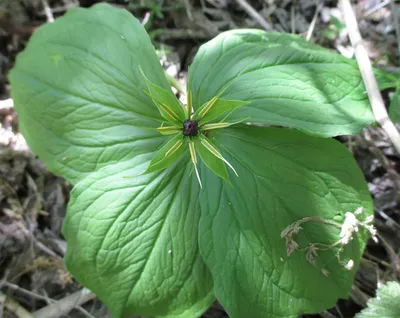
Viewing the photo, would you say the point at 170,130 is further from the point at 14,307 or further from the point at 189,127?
the point at 14,307

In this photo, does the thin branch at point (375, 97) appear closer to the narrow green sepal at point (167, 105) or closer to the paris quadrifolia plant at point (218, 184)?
the paris quadrifolia plant at point (218, 184)

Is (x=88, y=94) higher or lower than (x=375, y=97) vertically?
higher

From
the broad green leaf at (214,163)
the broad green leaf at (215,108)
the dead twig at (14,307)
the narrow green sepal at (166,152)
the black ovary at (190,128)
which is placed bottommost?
the dead twig at (14,307)

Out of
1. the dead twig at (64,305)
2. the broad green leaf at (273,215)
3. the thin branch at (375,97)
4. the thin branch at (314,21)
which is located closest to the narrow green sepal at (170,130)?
the broad green leaf at (273,215)

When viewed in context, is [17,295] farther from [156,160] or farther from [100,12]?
[100,12]

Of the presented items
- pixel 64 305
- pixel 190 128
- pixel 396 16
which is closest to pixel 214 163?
pixel 190 128
